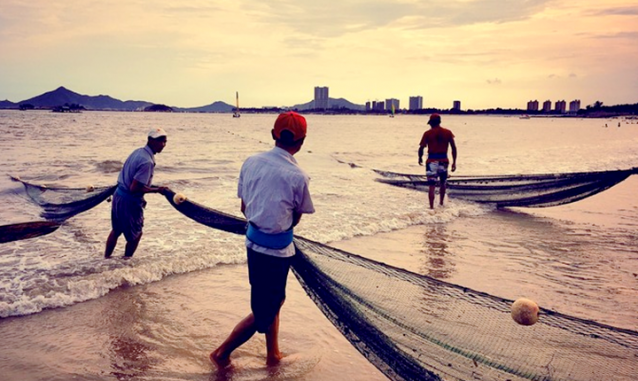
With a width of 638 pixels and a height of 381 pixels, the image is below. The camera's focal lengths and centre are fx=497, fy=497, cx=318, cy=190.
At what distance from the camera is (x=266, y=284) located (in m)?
2.96

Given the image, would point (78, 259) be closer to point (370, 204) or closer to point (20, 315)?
point (20, 315)

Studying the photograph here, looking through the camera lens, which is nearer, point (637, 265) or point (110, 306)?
point (110, 306)

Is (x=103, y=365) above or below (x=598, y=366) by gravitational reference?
below

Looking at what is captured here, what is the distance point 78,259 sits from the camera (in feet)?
20.0

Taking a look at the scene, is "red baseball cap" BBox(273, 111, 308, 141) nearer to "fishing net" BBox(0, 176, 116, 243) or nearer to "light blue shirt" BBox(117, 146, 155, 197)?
"light blue shirt" BBox(117, 146, 155, 197)

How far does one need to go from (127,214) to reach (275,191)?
2956mm

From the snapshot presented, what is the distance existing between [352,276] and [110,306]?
2640mm

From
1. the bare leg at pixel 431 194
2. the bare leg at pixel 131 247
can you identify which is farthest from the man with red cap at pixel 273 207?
the bare leg at pixel 431 194

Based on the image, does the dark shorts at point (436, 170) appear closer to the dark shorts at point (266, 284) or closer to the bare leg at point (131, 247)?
the bare leg at point (131, 247)

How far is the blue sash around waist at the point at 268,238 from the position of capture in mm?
2877

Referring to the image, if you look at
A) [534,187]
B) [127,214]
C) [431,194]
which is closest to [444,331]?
[127,214]

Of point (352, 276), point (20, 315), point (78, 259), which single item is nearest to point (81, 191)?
point (78, 259)

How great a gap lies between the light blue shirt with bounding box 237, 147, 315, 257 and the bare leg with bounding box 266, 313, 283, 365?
2.35 ft

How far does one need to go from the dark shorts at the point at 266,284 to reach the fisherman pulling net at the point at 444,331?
0.30 metres
